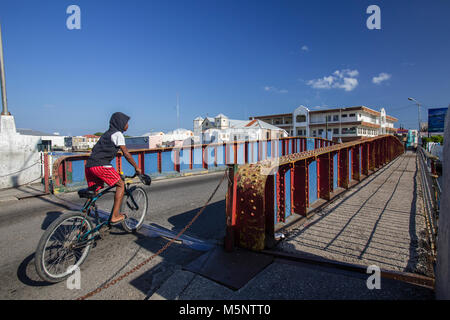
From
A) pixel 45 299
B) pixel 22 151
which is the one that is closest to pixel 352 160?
pixel 45 299

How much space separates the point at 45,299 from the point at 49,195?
258 inches

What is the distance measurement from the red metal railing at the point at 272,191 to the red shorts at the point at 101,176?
1.90 m

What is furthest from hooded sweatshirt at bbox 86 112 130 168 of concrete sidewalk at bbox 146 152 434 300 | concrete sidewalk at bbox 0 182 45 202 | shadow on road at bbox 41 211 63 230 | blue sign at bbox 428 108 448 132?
blue sign at bbox 428 108 448 132

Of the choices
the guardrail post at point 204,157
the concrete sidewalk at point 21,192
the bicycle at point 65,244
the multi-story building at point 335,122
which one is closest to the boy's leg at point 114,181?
the bicycle at point 65,244

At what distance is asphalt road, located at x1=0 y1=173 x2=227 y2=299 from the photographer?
9.07 feet

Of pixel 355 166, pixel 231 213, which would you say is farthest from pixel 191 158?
pixel 231 213

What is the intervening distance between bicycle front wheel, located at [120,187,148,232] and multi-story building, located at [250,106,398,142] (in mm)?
56979

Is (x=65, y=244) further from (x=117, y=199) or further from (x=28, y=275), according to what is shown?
(x=117, y=199)

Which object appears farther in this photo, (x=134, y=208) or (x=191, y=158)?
(x=191, y=158)

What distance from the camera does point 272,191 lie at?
3.92m

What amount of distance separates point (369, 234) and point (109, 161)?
182 inches

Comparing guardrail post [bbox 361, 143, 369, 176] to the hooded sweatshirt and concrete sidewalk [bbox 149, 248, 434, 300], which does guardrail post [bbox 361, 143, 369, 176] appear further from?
the hooded sweatshirt
